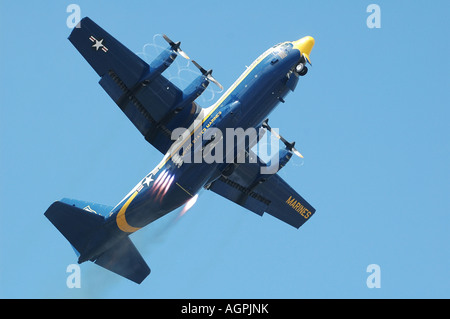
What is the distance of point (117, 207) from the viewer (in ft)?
137

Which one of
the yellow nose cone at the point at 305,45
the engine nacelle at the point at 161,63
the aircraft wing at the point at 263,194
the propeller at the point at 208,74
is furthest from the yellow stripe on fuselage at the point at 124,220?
the yellow nose cone at the point at 305,45

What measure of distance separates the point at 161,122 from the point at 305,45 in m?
8.21

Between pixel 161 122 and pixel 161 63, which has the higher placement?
pixel 161 63

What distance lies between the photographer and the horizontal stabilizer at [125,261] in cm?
4303

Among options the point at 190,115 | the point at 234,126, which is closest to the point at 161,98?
the point at 190,115

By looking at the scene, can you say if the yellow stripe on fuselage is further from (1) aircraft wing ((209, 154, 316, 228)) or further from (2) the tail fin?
(1) aircraft wing ((209, 154, 316, 228))

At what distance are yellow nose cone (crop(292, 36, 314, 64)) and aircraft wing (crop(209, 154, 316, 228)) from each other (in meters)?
7.05

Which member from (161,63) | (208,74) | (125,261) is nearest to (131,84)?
(161,63)

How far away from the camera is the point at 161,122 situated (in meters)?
42.4

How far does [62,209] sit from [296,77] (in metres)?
13.3

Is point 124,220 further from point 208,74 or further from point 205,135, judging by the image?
point 208,74

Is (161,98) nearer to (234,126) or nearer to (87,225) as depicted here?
(234,126)

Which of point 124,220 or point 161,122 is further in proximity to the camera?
point 161,122

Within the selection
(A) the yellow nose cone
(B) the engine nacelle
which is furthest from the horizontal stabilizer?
(A) the yellow nose cone
